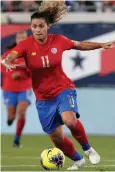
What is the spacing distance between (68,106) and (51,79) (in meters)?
0.52

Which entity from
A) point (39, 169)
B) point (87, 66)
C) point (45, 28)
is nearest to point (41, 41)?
point (45, 28)

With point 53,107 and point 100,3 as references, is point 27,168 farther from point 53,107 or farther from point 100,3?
point 100,3

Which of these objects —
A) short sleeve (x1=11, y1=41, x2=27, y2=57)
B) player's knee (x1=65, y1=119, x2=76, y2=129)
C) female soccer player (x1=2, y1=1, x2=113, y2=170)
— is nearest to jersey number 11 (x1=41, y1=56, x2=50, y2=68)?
female soccer player (x1=2, y1=1, x2=113, y2=170)

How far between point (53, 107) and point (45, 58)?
0.76 meters

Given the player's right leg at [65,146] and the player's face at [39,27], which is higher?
the player's face at [39,27]

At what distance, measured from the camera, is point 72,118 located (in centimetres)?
1170

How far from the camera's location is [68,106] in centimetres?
1180

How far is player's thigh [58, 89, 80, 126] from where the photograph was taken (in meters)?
11.7

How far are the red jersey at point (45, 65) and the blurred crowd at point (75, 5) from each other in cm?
1057

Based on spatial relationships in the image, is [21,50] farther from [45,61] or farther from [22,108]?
[22,108]

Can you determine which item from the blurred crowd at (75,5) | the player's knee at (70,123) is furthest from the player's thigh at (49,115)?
the blurred crowd at (75,5)

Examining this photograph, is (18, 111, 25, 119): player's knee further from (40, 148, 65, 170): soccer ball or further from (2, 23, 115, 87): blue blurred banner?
(40, 148, 65, 170): soccer ball

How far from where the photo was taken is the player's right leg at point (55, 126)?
12031 millimetres

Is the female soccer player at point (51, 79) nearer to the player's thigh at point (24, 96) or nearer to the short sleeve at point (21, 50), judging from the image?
the short sleeve at point (21, 50)
